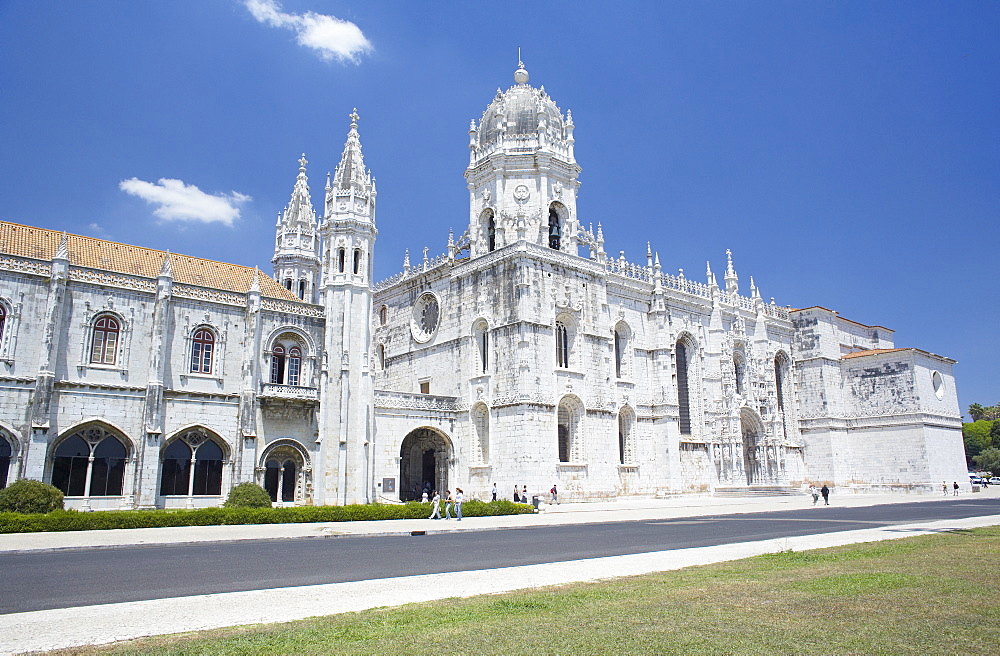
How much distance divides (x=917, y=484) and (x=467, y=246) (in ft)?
124

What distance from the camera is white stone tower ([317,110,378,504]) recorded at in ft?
114

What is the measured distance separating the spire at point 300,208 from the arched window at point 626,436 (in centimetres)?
2541

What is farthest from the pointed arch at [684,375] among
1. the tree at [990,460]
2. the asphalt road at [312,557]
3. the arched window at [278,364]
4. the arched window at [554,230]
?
the tree at [990,460]

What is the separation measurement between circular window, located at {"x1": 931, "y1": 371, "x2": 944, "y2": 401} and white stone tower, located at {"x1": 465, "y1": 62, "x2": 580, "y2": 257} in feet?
114

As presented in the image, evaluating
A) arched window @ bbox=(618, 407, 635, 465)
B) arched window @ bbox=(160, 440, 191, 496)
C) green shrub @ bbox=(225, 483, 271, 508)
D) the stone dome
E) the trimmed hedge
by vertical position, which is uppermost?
the stone dome

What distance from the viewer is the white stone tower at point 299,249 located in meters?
48.7

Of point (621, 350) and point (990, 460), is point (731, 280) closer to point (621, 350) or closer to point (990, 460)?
point (621, 350)

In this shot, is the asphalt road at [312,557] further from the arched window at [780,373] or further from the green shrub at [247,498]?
the arched window at [780,373]

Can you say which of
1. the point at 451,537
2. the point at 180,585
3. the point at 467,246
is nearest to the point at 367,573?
the point at 180,585

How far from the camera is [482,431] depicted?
137 feet

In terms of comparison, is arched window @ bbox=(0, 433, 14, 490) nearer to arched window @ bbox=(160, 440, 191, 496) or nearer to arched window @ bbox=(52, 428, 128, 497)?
arched window @ bbox=(52, 428, 128, 497)

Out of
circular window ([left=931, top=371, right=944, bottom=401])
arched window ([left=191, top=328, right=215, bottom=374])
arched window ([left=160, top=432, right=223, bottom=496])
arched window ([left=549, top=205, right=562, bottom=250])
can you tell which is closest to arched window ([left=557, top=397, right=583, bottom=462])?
arched window ([left=549, top=205, right=562, bottom=250])

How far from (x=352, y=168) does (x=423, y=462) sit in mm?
18430

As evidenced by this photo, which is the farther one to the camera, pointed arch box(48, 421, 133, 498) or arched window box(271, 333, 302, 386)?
arched window box(271, 333, 302, 386)
